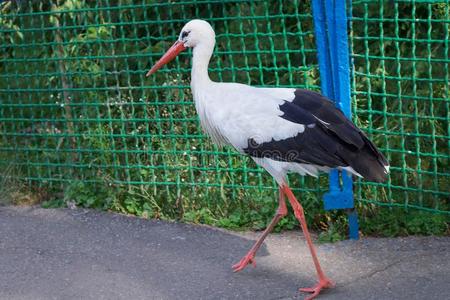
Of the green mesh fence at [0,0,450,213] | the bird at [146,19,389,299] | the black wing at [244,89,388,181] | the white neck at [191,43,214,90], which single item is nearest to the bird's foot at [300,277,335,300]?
the bird at [146,19,389,299]

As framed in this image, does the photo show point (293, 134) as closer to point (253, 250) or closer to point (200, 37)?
point (253, 250)

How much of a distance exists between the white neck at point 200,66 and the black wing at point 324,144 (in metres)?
0.65

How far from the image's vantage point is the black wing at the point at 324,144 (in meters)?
5.03

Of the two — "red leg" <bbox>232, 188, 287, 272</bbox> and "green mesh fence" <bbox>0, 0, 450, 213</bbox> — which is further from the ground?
"green mesh fence" <bbox>0, 0, 450, 213</bbox>

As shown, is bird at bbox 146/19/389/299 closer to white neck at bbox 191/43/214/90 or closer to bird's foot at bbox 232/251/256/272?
white neck at bbox 191/43/214/90

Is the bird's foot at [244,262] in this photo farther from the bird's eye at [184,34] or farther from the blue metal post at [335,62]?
the bird's eye at [184,34]

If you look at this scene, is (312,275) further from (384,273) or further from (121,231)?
(121,231)

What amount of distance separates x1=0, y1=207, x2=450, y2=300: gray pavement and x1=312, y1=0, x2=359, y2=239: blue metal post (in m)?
0.34

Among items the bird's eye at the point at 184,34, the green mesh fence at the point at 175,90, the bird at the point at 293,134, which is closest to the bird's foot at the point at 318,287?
the bird at the point at 293,134

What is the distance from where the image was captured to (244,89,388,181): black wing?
5027 millimetres

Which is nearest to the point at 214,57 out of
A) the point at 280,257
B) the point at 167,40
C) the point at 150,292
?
the point at 167,40

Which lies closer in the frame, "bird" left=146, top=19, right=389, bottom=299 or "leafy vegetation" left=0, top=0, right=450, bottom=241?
"bird" left=146, top=19, right=389, bottom=299

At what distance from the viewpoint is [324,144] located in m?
5.02

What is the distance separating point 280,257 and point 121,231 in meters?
1.35
